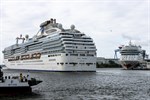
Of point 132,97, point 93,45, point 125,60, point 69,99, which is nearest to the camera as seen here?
point 69,99

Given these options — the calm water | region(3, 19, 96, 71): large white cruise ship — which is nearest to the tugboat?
the calm water

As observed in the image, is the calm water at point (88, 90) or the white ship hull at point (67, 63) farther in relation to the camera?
the white ship hull at point (67, 63)

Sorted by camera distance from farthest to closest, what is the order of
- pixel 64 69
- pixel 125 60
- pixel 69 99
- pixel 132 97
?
pixel 125 60 < pixel 64 69 < pixel 132 97 < pixel 69 99

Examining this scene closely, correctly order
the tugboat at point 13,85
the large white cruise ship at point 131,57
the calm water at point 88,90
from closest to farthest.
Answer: the calm water at point 88,90 → the tugboat at point 13,85 → the large white cruise ship at point 131,57

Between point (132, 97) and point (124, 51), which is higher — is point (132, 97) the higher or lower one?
the lower one

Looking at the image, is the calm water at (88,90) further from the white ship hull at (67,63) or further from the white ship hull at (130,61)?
the white ship hull at (130,61)

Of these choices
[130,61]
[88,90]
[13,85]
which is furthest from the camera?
[130,61]

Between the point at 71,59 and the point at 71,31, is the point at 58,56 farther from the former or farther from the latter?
the point at 71,31

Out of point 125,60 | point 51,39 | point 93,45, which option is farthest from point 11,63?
point 125,60

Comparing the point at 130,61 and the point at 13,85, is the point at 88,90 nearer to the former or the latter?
the point at 13,85

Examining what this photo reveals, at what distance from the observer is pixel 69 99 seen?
1297 inches

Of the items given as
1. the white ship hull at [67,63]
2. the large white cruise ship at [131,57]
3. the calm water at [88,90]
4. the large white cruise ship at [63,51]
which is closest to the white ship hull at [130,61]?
the large white cruise ship at [131,57]

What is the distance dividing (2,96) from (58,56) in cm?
6512

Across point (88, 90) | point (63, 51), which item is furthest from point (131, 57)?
point (88, 90)
